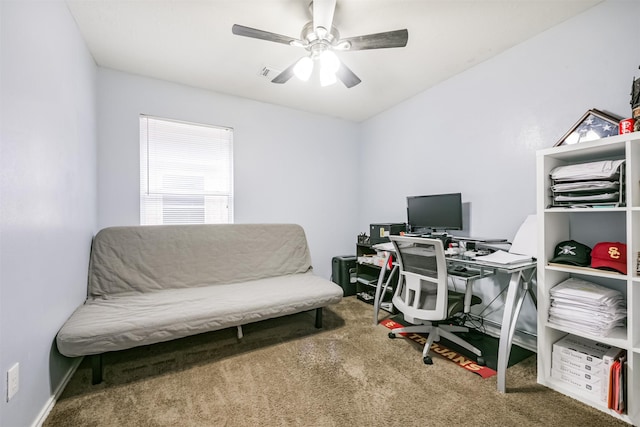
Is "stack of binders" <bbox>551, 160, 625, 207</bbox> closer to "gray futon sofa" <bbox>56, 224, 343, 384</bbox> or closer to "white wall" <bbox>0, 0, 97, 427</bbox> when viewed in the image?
"gray futon sofa" <bbox>56, 224, 343, 384</bbox>

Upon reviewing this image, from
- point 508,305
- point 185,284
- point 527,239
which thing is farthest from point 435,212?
point 185,284

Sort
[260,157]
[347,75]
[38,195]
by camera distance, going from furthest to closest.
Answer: [260,157] → [347,75] → [38,195]

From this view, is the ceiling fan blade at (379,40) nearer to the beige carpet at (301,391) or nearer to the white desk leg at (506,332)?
the white desk leg at (506,332)

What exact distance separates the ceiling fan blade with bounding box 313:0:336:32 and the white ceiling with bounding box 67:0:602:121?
0.18 meters

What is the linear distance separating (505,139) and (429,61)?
1.00 meters

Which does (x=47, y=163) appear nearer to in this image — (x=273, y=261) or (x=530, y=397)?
(x=273, y=261)

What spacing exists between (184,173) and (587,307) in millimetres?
3563

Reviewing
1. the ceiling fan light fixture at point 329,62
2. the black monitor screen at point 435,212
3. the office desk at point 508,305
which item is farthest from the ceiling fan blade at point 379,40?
the office desk at point 508,305

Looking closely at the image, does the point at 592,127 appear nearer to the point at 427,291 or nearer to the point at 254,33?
the point at 427,291

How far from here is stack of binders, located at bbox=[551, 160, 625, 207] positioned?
1504mm

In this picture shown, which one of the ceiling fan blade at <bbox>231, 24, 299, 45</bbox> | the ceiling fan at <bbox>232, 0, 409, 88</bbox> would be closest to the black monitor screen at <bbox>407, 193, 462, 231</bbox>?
the ceiling fan at <bbox>232, 0, 409, 88</bbox>

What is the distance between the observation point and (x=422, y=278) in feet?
6.64

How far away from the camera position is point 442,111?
9.41 feet

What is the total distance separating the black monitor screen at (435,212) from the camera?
2521 millimetres
